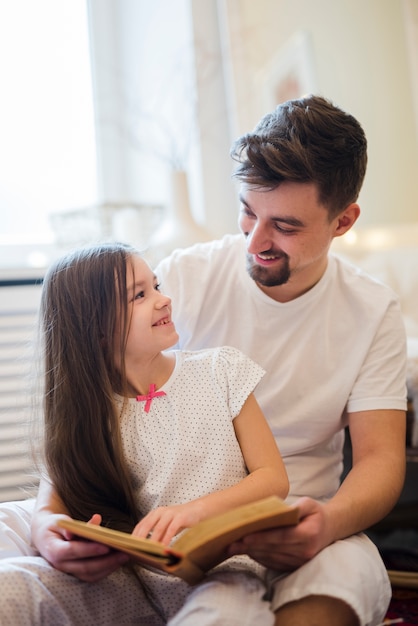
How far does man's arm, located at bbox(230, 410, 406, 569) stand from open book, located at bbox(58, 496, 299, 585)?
0.08 m

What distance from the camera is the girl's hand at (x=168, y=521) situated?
40.4 inches

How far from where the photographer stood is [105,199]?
301cm

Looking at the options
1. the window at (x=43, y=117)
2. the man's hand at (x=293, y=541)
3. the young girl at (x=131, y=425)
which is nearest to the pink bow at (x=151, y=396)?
the young girl at (x=131, y=425)

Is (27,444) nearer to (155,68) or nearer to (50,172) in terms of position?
(50,172)

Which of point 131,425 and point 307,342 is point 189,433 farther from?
point 307,342

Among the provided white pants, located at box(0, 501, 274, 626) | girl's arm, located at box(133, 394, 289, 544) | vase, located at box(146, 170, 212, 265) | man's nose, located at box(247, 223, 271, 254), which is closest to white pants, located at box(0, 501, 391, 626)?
white pants, located at box(0, 501, 274, 626)

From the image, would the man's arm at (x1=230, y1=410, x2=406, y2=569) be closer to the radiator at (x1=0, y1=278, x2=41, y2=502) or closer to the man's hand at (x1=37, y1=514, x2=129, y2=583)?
the man's hand at (x1=37, y1=514, x2=129, y2=583)

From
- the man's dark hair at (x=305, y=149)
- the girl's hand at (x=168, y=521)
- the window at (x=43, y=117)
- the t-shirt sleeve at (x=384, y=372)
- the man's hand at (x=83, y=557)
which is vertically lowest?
the man's hand at (x=83, y=557)

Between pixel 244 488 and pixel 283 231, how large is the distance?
0.55 meters

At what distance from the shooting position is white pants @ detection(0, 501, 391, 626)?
1.00 m

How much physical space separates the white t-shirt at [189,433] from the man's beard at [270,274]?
19cm

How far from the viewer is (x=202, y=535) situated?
2.85 ft

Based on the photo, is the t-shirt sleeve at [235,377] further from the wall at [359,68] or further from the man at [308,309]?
the wall at [359,68]

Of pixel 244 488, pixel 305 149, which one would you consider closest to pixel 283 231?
pixel 305 149
